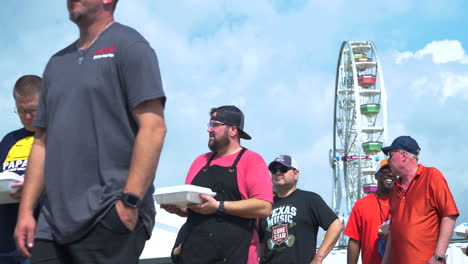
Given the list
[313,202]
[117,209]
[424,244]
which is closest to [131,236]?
[117,209]

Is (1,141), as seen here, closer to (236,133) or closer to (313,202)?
(236,133)

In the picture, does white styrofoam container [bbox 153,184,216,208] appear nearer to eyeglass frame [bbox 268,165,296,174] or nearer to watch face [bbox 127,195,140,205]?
watch face [bbox 127,195,140,205]

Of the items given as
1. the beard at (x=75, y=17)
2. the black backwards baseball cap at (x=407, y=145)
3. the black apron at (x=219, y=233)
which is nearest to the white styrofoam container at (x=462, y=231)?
the black backwards baseball cap at (x=407, y=145)

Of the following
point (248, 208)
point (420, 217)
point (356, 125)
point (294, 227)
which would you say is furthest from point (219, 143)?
point (356, 125)

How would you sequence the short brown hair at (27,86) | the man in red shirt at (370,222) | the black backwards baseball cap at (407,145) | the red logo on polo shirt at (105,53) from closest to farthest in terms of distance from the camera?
the red logo on polo shirt at (105,53) → the short brown hair at (27,86) → the black backwards baseball cap at (407,145) → the man in red shirt at (370,222)

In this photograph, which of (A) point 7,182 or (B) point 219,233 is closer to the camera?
(A) point 7,182

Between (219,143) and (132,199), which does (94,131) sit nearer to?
(132,199)

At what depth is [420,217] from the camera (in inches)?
202

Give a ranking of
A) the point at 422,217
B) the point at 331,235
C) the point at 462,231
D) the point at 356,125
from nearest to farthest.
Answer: the point at 422,217 < the point at 462,231 < the point at 331,235 < the point at 356,125

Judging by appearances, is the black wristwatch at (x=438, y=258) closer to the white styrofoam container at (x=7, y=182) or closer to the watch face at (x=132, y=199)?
the white styrofoam container at (x=7, y=182)

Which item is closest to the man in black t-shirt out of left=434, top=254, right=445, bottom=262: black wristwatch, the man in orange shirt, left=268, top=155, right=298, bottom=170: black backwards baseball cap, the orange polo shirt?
left=268, top=155, right=298, bottom=170: black backwards baseball cap

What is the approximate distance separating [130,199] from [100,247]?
0.58ft

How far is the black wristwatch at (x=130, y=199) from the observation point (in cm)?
240

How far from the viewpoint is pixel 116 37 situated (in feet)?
8.61
